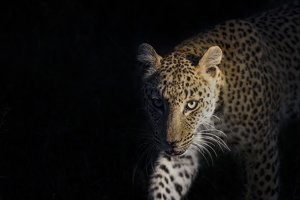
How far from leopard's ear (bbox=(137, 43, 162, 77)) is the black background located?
1.26m

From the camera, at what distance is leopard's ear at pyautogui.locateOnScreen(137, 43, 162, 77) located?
13.0 ft

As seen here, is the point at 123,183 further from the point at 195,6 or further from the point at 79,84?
the point at 195,6

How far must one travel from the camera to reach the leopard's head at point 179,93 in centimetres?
370

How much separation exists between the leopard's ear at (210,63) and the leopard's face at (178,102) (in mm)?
58

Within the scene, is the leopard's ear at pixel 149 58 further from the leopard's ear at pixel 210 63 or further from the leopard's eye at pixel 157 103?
the leopard's ear at pixel 210 63

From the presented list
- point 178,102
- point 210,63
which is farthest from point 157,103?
point 210,63

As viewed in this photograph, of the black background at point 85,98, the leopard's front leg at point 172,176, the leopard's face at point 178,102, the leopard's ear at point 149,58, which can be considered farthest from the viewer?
the black background at point 85,98

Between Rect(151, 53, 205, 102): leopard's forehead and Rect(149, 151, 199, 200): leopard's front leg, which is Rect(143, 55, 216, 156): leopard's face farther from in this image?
Rect(149, 151, 199, 200): leopard's front leg

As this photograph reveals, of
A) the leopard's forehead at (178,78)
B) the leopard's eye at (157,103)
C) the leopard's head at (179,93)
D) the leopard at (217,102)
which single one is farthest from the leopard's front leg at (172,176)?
the leopard's forehead at (178,78)

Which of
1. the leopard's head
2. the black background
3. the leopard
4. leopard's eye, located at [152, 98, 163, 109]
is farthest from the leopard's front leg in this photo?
leopard's eye, located at [152, 98, 163, 109]

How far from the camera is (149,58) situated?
3994 mm

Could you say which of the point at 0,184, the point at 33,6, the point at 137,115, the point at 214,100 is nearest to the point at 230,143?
the point at 214,100

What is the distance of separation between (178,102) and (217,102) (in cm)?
59

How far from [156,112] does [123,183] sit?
1.26m
